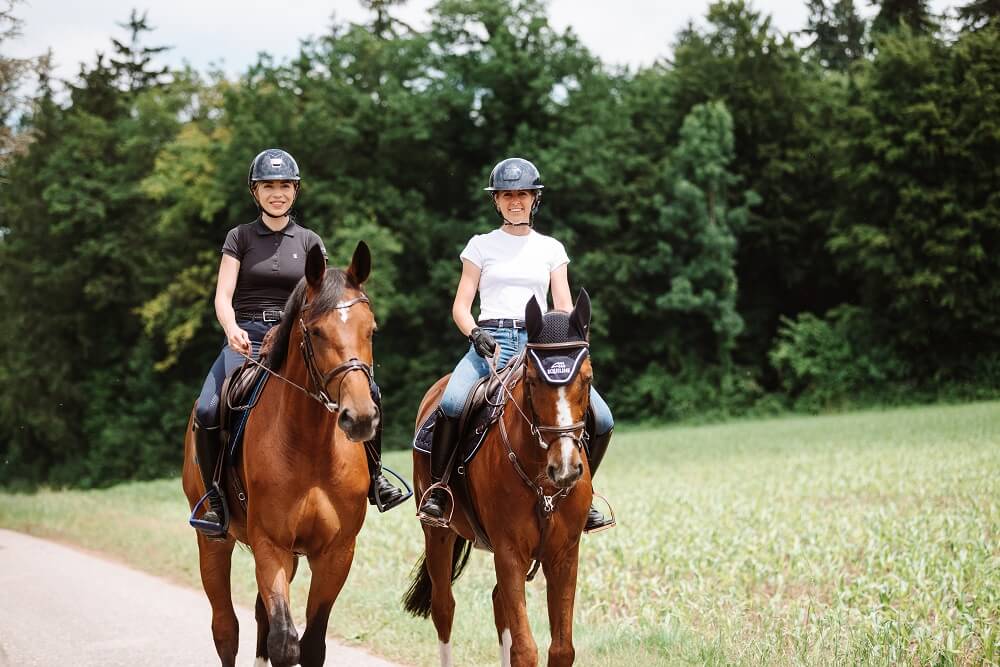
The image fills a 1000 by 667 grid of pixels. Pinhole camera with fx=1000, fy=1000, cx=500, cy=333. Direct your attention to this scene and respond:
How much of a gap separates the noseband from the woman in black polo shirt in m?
0.96

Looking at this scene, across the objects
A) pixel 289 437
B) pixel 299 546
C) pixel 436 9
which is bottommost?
pixel 299 546

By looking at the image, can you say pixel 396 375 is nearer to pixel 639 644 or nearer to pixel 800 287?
pixel 800 287

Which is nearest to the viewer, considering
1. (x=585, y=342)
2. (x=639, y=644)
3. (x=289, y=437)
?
(x=585, y=342)

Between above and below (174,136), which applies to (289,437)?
below

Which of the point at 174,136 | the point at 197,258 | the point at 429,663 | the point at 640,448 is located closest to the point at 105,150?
the point at 174,136

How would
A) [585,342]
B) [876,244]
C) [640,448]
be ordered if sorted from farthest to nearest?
[876,244] < [640,448] < [585,342]

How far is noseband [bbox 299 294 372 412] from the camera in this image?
523 centimetres

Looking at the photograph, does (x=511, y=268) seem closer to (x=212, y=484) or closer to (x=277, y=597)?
(x=212, y=484)

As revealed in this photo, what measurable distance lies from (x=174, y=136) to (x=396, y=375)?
1522 centimetres

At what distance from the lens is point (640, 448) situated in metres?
27.9

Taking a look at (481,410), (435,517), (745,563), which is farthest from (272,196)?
(745,563)

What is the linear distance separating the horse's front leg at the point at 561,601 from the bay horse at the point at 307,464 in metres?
1.25

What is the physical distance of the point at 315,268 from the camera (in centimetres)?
559

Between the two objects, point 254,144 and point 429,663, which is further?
point 254,144
